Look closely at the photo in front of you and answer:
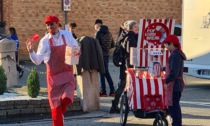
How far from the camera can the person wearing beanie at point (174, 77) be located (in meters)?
9.41

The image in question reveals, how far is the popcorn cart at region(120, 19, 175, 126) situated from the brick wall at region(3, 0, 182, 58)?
15.9 m

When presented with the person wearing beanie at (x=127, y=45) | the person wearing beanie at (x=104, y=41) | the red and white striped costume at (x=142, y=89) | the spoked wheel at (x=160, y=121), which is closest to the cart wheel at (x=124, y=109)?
the red and white striped costume at (x=142, y=89)

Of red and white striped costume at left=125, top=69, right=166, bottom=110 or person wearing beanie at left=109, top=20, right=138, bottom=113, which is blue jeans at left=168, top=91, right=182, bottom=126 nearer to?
red and white striped costume at left=125, top=69, right=166, bottom=110

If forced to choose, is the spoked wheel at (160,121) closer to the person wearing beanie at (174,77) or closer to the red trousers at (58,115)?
the person wearing beanie at (174,77)

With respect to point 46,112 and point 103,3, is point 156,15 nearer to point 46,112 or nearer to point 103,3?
point 103,3

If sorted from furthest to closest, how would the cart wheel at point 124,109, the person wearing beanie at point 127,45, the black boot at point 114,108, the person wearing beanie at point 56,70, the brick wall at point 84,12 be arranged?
the brick wall at point 84,12 → the black boot at point 114,108 → the person wearing beanie at point 127,45 → the cart wheel at point 124,109 → the person wearing beanie at point 56,70

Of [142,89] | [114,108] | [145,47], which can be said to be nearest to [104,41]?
[114,108]

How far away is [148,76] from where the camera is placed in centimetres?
1039

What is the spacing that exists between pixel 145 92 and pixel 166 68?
646 millimetres

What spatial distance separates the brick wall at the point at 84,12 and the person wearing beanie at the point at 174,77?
17.1m

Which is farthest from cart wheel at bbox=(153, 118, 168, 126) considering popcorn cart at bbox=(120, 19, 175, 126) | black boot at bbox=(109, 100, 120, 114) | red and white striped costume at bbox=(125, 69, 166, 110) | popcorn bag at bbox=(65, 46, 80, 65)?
black boot at bbox=(109, 100, 120, 114)

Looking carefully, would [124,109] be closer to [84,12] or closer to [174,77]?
[174,77]

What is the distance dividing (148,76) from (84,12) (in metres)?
17.6

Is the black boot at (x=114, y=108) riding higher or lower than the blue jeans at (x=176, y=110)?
lower
